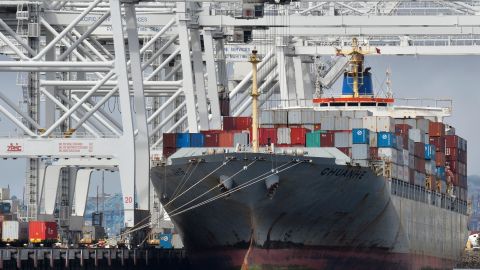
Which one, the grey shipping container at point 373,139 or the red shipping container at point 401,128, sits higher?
the red shipping container at point 401,128

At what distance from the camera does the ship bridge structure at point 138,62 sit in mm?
67188

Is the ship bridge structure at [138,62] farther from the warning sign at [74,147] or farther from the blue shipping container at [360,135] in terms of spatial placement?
the blue shipping container at [360,135]

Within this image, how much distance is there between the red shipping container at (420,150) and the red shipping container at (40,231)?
18.1m

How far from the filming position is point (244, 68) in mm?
104188

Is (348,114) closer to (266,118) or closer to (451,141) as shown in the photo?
(266,118)

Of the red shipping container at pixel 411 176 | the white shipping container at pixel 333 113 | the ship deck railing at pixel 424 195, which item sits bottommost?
the ship deck railing at pixel 424 195

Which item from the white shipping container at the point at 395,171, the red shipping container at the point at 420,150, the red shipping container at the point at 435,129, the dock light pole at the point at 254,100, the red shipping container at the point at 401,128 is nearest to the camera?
the dock light pole at the point at 254,100

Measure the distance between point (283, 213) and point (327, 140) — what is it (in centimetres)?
448

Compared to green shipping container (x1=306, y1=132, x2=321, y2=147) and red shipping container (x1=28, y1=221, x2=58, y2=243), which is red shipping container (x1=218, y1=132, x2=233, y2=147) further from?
red shipping container (x1=28, y1=221, x2=58, y2=243)

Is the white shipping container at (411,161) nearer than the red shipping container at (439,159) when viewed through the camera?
Yes

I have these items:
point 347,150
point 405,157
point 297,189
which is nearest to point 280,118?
point 347,150

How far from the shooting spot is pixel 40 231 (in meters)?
66.9

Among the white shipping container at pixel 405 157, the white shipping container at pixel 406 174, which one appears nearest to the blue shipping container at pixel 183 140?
the white shipping container at pixel 405 157

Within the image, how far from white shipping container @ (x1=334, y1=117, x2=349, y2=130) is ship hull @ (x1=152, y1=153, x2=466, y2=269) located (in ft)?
8.80
